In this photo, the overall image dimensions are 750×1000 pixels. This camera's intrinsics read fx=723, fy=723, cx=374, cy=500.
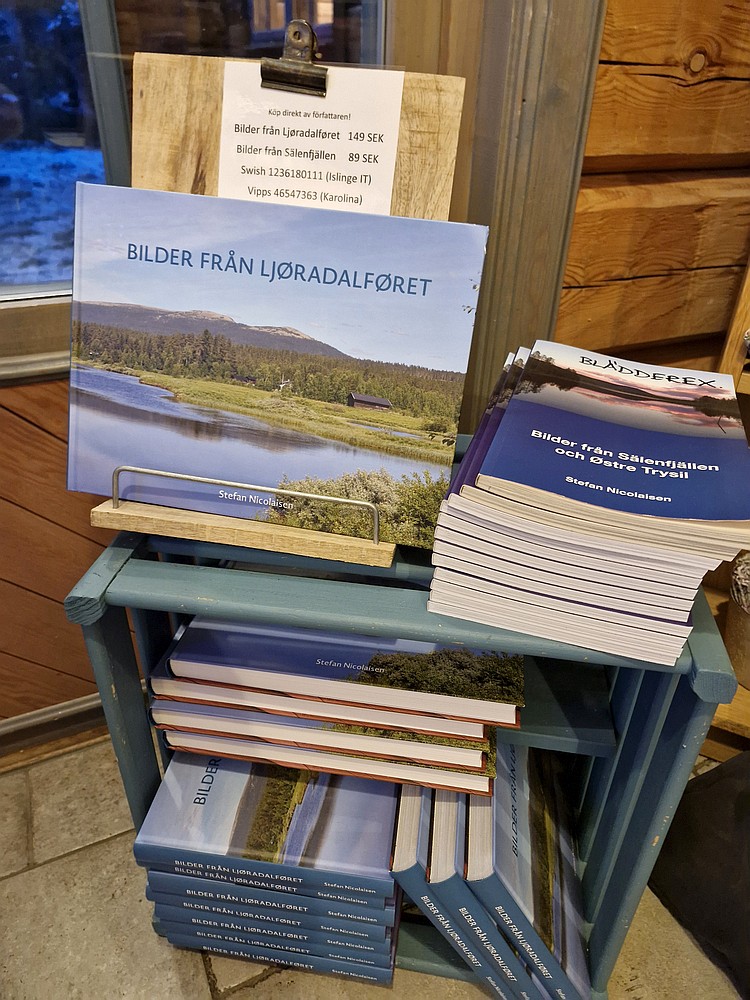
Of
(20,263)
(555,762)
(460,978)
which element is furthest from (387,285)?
(460,978)

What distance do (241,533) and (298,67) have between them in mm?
494

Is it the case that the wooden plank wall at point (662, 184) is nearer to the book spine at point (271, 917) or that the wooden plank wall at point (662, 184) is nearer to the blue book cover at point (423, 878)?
the blue book cover at point (423, 878)

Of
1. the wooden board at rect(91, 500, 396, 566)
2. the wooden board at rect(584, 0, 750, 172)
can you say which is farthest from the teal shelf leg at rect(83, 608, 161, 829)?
the wooden board at rect(584, 0, 750, 172)

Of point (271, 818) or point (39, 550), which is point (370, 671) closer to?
point (271, 818)

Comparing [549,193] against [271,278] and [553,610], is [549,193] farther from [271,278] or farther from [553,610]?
[553,610]

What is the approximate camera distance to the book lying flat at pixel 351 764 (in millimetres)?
975

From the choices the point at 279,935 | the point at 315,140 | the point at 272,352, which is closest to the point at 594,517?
the point at 272,352

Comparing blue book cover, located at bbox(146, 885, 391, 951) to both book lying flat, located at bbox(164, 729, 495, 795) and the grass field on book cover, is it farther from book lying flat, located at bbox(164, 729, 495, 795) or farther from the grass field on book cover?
book lying flat, located at bbox(164, 729, 495, 795)

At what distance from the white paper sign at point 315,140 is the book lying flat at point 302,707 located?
0.61 meters

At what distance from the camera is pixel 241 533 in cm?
81

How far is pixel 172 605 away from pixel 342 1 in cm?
88

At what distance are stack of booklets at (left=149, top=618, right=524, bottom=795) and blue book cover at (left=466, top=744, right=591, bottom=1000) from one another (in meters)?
0.08

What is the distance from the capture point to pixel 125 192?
771 mm

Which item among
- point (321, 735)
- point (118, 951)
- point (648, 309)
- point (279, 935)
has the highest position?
point (648, 309)
